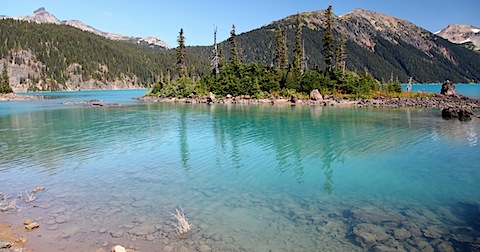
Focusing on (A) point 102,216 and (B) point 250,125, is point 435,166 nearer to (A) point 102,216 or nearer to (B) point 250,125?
(A) point 102,216

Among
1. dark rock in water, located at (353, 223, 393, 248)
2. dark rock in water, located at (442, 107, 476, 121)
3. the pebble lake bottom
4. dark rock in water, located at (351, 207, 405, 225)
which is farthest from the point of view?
dark rock in water, located at (442, 107, 476, 121)

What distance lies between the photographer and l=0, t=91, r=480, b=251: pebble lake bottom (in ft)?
36.9

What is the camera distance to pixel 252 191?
16344mm

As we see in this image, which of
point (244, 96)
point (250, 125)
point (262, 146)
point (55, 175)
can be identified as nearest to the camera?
point (55, 175)

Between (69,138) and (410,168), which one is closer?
(410,168)

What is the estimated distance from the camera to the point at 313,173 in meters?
19.6

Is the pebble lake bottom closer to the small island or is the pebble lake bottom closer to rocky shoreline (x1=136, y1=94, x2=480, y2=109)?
rocky shoreline (x1=136, y1=94, x2=480, y2=109)

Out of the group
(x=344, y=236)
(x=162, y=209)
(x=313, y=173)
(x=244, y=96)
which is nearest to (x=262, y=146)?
(x=313, y=173)

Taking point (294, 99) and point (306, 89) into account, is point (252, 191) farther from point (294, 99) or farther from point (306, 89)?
point (306, 89)

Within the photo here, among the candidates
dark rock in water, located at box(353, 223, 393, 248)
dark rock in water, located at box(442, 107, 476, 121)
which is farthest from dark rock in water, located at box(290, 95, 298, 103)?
dark rock in water, located at box(353, 223, 393, 248)

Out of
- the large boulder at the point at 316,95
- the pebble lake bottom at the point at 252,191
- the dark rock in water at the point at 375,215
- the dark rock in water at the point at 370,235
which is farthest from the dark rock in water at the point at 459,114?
the dark rock in water at the point at 370,235

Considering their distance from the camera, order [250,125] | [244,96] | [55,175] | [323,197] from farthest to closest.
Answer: [244,96], [250,125], [55,175], [323,197]

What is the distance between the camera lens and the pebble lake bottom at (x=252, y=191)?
36.9 feet

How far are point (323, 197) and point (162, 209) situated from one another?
24.3 ft
